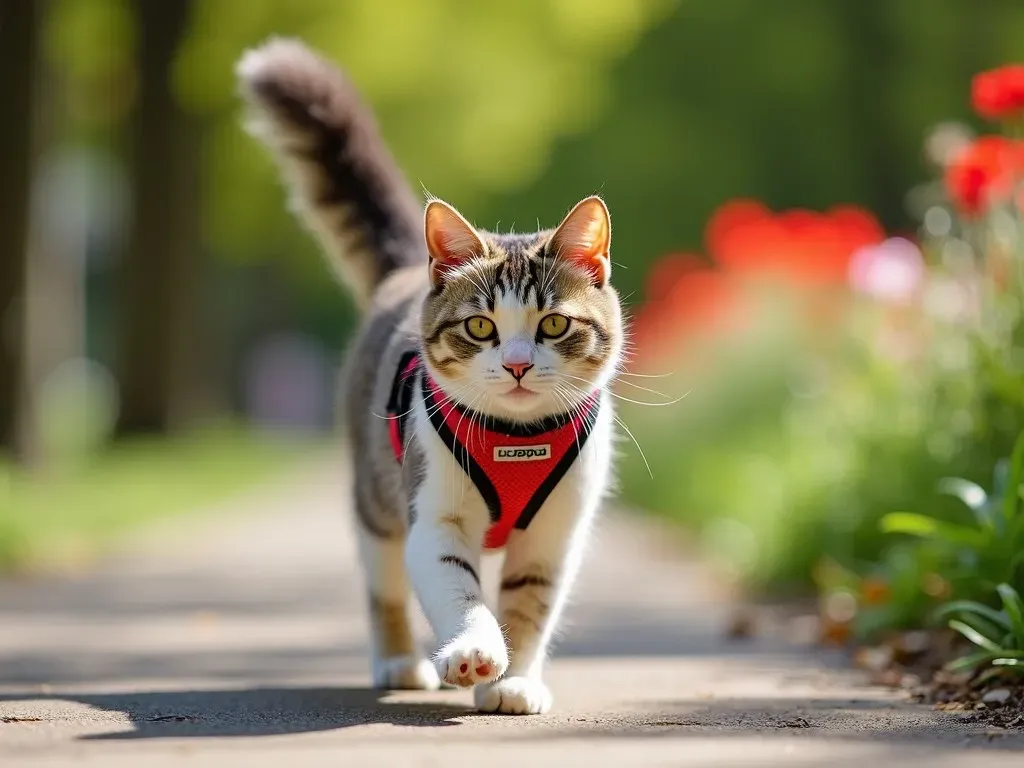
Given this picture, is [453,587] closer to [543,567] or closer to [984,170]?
[543,567]

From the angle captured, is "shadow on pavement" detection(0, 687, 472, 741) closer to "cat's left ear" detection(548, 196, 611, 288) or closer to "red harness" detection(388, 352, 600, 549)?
"red harness" detection(388, 352, 600, 549)

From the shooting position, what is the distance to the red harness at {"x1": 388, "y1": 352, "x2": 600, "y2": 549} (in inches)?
189

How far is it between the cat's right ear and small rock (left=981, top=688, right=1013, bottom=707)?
209 centimetres

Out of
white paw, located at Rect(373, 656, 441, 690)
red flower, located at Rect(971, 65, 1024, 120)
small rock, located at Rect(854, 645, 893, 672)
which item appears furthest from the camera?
red flower, located at Rect(971, 65, 1024, 120)

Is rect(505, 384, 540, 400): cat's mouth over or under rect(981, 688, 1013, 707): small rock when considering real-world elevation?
over

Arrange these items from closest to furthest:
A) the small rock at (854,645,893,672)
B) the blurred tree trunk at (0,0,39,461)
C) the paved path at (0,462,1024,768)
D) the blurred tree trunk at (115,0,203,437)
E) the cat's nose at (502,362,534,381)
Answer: the paved path at (0,462,1024,768)
the cat's nose at (502,362,534,381)
the small rock at (854,645,893,672)
the blurred tree trunk at (0,0,39,461)
the blurred tree trunk at (115,0,203,437)

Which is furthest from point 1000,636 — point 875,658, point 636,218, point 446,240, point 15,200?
point 636,218

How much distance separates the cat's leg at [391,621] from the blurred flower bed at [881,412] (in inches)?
42.8

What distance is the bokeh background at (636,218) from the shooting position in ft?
28.5

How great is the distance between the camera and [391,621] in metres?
5.66

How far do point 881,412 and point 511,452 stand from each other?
4219mm

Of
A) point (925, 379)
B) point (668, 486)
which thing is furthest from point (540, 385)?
point (668, 486)

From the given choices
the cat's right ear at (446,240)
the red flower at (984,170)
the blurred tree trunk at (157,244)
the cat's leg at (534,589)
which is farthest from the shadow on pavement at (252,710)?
the blurred tree trunk at (157,244)

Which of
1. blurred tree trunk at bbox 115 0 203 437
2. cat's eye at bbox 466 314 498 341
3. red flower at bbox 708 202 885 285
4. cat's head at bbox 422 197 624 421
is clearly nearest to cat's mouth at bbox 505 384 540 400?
cat's head at bbox 422 197 624 421
